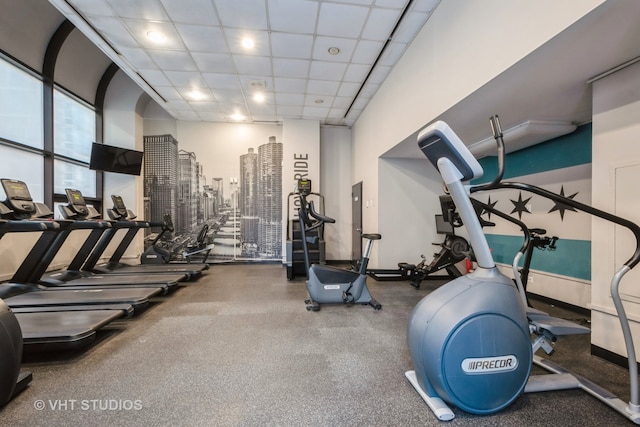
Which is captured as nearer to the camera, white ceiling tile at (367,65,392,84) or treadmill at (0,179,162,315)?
treadmill at (0,179,162,315)

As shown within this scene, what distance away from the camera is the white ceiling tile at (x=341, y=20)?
3.19 meters

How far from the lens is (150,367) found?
2.07 m

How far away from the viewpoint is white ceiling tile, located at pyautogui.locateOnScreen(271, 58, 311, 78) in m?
4.26

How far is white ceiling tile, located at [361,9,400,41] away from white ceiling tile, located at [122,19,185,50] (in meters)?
2.60

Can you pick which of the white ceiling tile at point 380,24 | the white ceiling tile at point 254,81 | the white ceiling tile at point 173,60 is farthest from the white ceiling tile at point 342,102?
the white ceiling tile at point 173,60

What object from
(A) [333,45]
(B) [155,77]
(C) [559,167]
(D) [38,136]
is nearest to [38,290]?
(D) [38,136]

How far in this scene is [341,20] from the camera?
11.1 feet

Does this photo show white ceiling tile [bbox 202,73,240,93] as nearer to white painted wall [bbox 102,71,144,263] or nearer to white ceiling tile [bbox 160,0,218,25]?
white ceiling tile [bbox 160,0,218,25]

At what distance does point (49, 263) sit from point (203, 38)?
3.83 m

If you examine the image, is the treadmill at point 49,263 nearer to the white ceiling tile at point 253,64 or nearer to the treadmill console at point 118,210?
the treadmill console at point 118,210

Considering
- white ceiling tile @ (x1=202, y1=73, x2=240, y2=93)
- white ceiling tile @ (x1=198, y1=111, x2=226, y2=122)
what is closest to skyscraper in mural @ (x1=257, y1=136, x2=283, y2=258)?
white ceiling tile @ (x1=198, y1=111, x2=226, y2=122)

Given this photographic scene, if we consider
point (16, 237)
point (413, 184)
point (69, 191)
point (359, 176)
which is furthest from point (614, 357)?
point (16, 237)

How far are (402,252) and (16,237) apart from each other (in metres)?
6.47

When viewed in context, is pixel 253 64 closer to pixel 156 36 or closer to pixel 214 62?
pixel 214 62
